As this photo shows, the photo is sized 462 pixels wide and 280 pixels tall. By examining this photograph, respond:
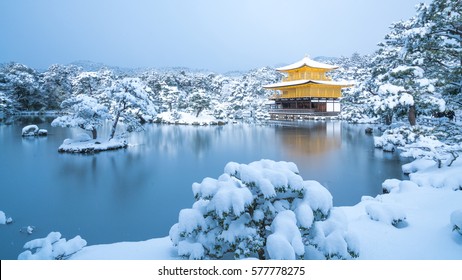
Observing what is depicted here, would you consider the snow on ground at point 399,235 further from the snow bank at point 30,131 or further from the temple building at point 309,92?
the temple building at point 309,92

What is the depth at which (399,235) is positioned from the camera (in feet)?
15.7

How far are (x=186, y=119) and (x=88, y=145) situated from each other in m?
18.7

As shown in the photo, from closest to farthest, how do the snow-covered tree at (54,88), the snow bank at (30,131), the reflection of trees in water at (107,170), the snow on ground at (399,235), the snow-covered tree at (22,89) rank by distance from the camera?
the snow on ground at (399,235) < the reflection of trees in water at (107,170) < the snow bank at (30,131) < the snow-covered tree at (22,89) < the snow-covered tree at (54,88)

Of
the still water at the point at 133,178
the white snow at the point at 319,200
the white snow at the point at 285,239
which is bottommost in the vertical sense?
the still water at the point at 133,178

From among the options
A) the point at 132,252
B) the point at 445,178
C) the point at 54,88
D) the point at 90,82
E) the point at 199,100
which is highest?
the point at 90,82

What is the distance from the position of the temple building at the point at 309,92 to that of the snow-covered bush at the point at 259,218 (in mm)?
31826

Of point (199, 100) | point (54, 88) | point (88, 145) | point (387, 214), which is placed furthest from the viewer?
point (54, 88)

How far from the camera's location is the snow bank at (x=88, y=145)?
A: 53.6 ft

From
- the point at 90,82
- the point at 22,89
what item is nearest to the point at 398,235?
the point at 22,89

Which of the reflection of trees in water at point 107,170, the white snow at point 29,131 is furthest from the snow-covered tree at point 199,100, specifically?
the reflection of trees in water at point 107,170

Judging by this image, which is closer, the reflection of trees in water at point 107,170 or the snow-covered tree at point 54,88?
the reflection of trees in water at point 107,170

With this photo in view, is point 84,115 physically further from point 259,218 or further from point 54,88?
A: point 54,88

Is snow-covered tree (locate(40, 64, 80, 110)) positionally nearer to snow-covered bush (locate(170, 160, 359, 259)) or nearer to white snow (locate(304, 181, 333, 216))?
snow-covered bush (locate(170, 160, 359, 259))
